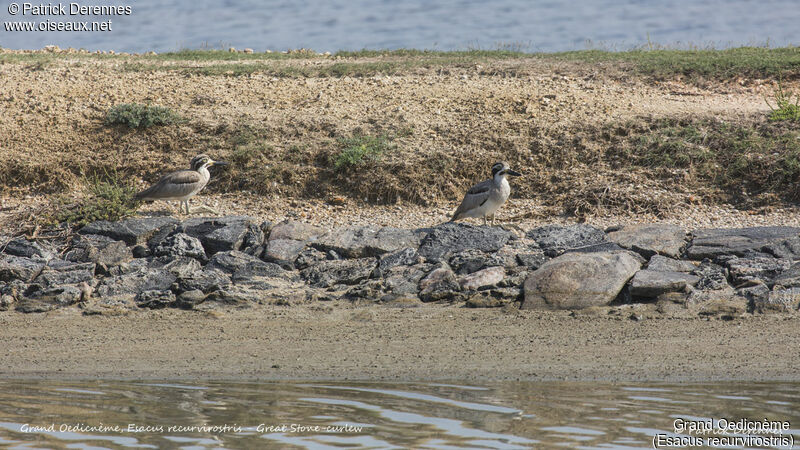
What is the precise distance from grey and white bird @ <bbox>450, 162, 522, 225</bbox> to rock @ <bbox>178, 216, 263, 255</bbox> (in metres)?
2.56

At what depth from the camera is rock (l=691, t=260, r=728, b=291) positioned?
9.72 meters

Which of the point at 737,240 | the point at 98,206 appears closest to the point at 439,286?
the point at 737,240

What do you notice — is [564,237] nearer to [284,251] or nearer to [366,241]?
[366,241]

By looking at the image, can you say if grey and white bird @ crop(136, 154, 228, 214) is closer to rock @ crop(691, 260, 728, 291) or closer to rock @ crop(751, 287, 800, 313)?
rock @ crop(691, 260, 728, 291)

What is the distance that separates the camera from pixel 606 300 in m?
9.65

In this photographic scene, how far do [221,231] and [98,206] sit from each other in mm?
1808

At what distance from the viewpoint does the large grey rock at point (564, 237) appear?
10.8 metres

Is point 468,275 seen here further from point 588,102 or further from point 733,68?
point 733,68

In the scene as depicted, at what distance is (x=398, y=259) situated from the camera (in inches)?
423

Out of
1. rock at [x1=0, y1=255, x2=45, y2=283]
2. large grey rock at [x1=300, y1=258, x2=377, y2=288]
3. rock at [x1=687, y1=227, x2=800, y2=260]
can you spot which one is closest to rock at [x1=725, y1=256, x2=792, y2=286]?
rock at [x1=687, y1=227, x2=800, y2=260]

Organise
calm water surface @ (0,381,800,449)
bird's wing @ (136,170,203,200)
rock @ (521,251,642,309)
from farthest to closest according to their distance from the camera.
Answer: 1. bird's wing @ (136,170,203,200)
2. rock @ (521,251,642,309)
3. calm water surface @ (0,381,800,449)

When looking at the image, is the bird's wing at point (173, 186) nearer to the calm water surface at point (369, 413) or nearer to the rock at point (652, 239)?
the calm water surface at point (369, 413)

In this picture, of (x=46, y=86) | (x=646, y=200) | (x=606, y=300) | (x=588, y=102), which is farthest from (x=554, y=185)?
(x=46, y=86)

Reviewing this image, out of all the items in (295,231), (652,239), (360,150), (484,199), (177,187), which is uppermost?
(360,150)
